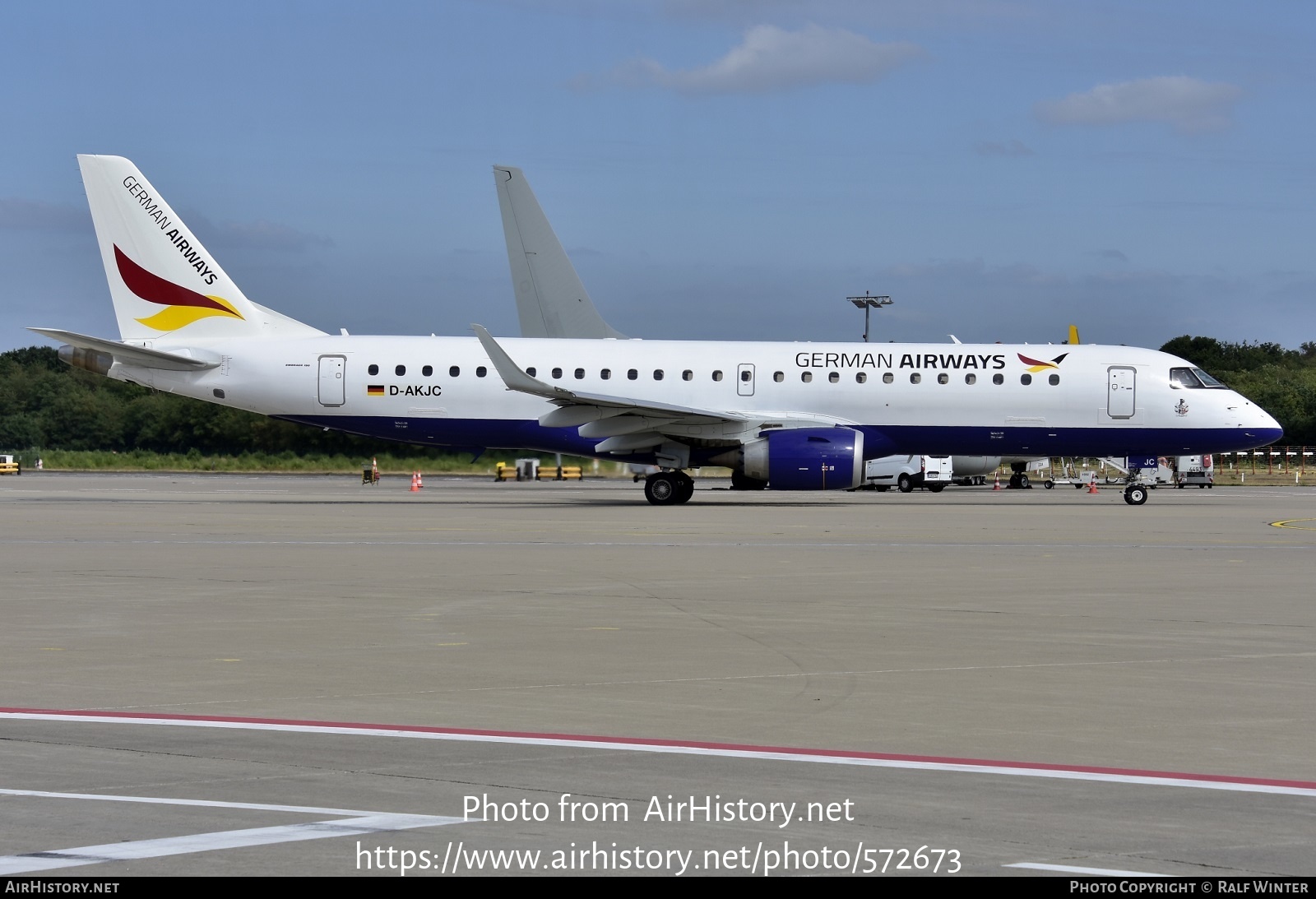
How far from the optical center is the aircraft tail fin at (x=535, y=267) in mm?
51594

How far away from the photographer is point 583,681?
33.3 feet

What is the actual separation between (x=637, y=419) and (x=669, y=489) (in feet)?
6.83

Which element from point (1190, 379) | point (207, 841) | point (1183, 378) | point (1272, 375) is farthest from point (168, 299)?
point (1272, 375)

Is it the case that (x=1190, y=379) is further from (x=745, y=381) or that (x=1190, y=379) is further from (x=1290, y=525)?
(x=745, y=381)

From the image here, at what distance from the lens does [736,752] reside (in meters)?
7.80

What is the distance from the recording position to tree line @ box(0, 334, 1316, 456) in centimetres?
7231

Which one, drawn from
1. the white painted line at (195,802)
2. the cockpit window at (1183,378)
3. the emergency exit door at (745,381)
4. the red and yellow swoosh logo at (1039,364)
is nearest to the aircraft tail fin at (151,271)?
the emergency exit door at (745,381)

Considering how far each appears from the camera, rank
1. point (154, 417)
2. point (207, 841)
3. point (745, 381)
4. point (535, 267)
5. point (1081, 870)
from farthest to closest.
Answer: point (154, 417) → point (535, 267) → point (745, 381) → point (207, 841) → point (1081, 870)

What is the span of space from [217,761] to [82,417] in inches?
3559

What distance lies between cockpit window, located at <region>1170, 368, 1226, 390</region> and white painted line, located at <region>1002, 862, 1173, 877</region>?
114ft

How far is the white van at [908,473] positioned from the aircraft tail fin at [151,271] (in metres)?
23.9

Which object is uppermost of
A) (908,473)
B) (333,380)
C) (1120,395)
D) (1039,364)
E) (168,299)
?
(168,299)
